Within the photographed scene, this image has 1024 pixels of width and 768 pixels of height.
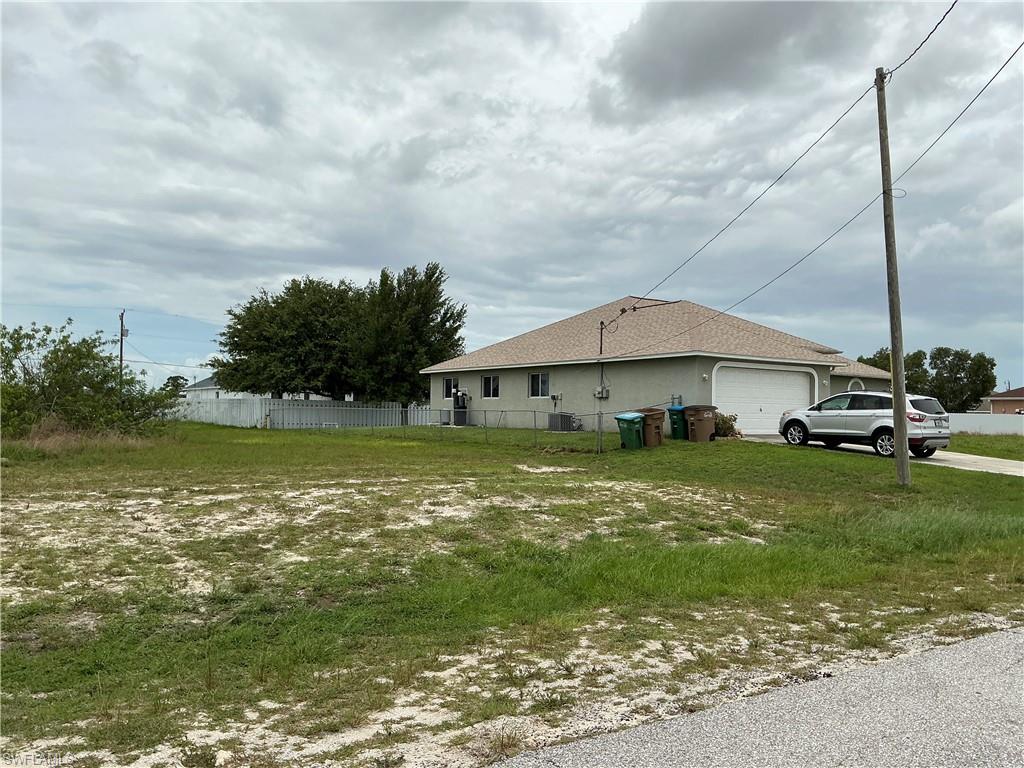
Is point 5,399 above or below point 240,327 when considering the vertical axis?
below

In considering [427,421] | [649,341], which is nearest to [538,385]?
[649,341]

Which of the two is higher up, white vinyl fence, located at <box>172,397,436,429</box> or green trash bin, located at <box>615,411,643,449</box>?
white vinyl fence, located at <box>172,397,436,429</box>

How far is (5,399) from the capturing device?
18.8 meters

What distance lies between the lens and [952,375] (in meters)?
69.3

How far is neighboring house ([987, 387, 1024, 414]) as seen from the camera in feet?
233

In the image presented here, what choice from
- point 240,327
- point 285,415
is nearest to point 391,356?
point 285,415

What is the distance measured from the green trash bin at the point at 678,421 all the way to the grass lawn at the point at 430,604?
8.98 m

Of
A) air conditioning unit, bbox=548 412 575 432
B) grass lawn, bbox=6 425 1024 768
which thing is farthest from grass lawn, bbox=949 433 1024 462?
air conditioning unit, bbox=548 412 575 432

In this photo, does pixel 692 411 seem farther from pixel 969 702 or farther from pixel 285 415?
pixel 285 415

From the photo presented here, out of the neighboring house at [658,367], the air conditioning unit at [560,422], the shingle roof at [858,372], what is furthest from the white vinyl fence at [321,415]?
the shingle roof at [858,372]

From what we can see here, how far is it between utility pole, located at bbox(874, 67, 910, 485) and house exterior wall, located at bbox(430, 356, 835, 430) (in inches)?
385

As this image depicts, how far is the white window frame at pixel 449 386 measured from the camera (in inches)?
1502

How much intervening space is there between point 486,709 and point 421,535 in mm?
4742

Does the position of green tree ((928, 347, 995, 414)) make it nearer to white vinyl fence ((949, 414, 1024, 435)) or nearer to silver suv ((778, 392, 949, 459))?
white vinyl fence ((949, 414, 1024, 435))
